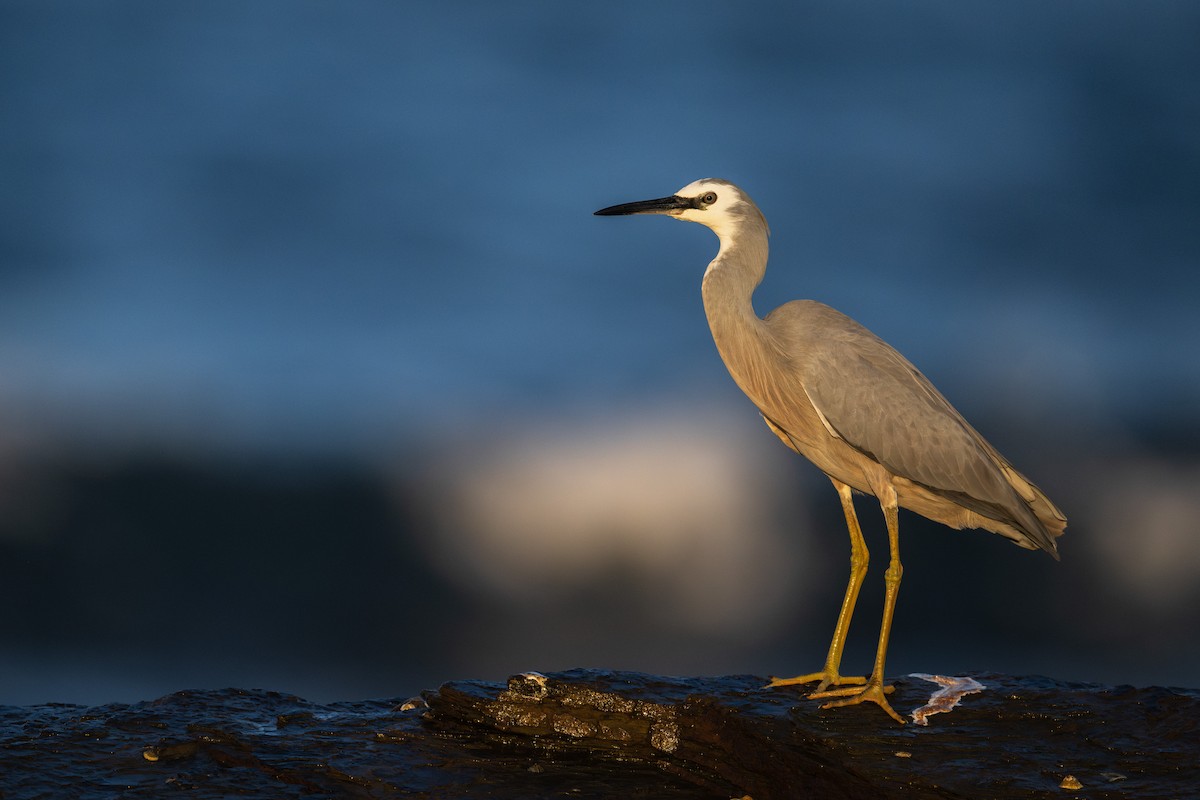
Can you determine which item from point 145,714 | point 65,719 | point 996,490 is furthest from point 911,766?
point 65,719

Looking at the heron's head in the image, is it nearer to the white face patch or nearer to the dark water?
the white face patch

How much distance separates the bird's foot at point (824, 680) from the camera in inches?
311

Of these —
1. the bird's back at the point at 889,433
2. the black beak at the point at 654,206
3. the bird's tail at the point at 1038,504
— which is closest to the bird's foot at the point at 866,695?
the bird's back at the point at 889,433

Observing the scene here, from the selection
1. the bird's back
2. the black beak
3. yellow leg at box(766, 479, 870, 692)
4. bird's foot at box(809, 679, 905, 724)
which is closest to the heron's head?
the black beak

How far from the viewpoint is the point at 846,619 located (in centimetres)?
802

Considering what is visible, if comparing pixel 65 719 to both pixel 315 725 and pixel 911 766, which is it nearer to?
pixel 315 725

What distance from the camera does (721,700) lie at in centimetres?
721

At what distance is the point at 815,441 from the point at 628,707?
2.61 m

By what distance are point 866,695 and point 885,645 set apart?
400mm

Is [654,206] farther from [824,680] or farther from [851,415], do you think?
[824,680]

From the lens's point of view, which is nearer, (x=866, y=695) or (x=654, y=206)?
(x=866, y=695)

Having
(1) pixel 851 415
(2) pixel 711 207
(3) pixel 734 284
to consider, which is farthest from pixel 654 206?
(1) pixel 851 415

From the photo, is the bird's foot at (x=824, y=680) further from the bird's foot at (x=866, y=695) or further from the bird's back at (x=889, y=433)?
the bird's back at (x=889, y=433)

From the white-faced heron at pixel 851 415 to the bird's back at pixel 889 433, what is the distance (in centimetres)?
1
